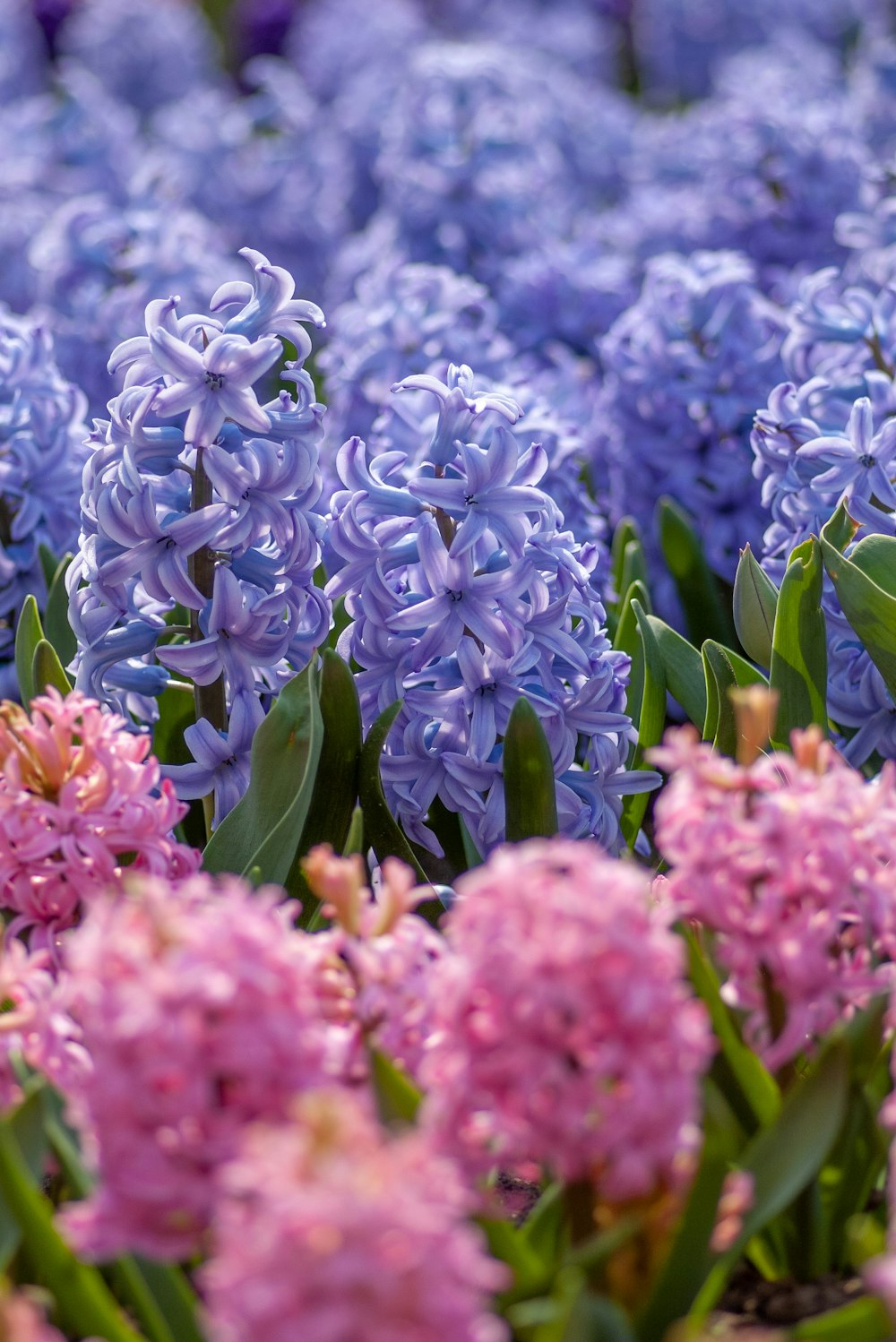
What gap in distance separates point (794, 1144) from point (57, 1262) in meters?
0.49

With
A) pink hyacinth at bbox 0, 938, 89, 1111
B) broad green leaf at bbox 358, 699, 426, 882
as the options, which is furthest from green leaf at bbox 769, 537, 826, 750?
pink hyacinth at bbox 0, 938, 89, 1111

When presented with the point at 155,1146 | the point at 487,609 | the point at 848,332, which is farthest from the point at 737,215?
the point at 155,1146

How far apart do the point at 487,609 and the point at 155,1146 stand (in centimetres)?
77

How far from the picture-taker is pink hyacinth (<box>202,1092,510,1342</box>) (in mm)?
685

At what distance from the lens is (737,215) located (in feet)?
12.0

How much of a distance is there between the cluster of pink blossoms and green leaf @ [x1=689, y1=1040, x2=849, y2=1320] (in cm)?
5

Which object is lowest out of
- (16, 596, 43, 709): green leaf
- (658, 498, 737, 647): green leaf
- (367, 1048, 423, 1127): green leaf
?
(658, 498, 737, 647): green leaf

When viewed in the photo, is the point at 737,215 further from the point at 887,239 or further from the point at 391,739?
the point at 391,739

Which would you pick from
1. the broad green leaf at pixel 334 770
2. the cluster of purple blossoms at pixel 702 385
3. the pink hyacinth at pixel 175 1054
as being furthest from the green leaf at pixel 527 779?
the cluster of purple blossoms at pixel 702 385

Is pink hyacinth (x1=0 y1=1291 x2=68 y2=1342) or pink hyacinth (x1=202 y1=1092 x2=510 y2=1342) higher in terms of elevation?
pink hyacinth (x1=202 y1=1092 x2=510 y2=1342)

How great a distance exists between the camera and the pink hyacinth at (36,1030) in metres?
1.06

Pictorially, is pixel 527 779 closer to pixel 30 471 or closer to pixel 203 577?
pixel 203 577

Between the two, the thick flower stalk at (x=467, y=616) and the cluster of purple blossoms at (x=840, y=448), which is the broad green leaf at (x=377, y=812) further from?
the cluster of purple blossoms at (x=840, y=448)

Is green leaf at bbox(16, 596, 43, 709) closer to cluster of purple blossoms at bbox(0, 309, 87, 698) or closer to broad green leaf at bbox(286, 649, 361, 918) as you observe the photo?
cluster of purple blossoms at bbox(0, 309, 87, 698)
